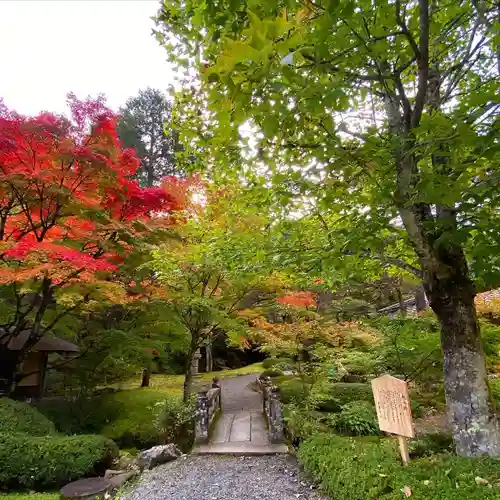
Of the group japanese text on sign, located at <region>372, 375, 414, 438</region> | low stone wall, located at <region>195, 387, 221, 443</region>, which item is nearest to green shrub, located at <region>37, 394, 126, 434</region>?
low stone wall, located at <region>195, 387, 221, 443</region>

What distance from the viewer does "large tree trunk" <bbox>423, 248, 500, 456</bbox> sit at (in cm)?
364

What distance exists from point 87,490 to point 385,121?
671 cm

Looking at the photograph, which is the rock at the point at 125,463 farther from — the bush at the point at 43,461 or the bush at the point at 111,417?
the bush at the point at 111,417

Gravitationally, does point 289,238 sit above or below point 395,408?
above

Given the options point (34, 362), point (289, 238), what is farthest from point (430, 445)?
point (34, 362)

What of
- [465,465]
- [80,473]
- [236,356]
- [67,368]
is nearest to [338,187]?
[465,465]

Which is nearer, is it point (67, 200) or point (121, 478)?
point (121, 478)

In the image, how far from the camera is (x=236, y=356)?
2234 cm

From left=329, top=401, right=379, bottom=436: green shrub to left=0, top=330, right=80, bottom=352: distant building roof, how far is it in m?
8.28

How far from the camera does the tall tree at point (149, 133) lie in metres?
24.8

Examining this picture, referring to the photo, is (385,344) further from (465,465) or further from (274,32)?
(274,32)

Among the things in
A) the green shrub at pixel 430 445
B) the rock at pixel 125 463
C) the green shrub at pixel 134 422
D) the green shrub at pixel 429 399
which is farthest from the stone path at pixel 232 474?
the green shrub at pixel 429 399

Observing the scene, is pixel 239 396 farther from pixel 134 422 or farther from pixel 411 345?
pixel 411 345

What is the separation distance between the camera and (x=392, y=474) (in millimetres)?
3600
